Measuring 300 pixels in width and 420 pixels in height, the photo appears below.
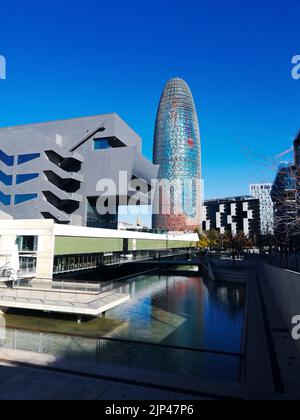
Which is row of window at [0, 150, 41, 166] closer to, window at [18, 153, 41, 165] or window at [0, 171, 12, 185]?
window at [18, 153, 41, 165]

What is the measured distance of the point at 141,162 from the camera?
63.0 meters

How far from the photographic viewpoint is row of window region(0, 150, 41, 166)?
183 feet

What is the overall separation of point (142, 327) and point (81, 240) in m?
14.7

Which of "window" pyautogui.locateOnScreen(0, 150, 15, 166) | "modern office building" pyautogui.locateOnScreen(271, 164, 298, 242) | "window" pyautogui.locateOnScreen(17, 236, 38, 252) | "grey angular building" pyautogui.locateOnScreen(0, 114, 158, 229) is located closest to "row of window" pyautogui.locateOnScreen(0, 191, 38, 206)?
"grey angular building" pyautogui.locateOnScreen(0, 114, 158, 229)

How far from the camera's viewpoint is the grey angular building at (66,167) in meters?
54.5

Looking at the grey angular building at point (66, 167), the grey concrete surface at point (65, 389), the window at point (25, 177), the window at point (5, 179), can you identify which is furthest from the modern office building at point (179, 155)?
the grey concrete surface at point (65, 389)

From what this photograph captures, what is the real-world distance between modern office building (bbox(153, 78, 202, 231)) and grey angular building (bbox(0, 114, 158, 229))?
115 meters

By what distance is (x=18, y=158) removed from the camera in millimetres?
56844

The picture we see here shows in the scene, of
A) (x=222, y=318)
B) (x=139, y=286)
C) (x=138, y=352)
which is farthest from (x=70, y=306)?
(x=139, y=286)

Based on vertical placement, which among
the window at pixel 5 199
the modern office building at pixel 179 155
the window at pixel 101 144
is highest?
the modern office building at pixel 179 155

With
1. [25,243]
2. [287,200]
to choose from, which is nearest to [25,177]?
[25,243]

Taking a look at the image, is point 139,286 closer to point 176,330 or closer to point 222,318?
point 222,318

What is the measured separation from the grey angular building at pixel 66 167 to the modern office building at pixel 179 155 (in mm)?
115213

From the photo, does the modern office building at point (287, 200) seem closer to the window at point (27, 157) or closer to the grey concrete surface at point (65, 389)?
the grey concrete surface at point (65, 389)
